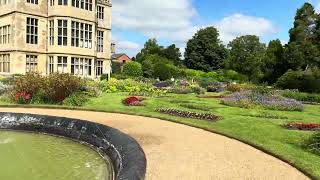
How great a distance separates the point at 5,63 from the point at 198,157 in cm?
2911

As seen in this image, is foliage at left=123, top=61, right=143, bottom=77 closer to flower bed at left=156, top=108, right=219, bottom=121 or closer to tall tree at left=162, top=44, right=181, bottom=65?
flower bed at left=156, top=108, right=219, bottom=121

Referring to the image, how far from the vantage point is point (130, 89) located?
2577 centimetres

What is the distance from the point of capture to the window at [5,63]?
33.6 m

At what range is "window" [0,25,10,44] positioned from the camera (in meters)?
33.3

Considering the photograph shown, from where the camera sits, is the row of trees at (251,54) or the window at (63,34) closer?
the window at (63,34)

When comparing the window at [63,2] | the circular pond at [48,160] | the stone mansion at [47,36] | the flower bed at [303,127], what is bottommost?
the circular pond at [48,160]

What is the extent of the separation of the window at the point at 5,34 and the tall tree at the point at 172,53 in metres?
50.9

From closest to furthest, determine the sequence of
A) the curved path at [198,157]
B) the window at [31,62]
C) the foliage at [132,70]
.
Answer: the curved path at [198,157]
the window at [31,62]
the foliage at [132,70]

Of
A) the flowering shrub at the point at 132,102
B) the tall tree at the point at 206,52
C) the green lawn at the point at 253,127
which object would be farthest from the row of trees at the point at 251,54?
the flowering shrub at the point at 132,102

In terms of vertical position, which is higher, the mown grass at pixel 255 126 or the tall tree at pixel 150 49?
the tall tree at pixel 150 49


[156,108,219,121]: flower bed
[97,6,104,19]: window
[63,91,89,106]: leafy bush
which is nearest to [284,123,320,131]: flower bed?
[156,108,219,121]: flower bed

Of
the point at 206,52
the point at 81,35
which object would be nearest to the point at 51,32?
the point at 81,35

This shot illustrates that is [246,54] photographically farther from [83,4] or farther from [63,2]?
[63,2]

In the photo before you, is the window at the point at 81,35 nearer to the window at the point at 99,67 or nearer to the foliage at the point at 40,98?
the window at the point at 99,67
